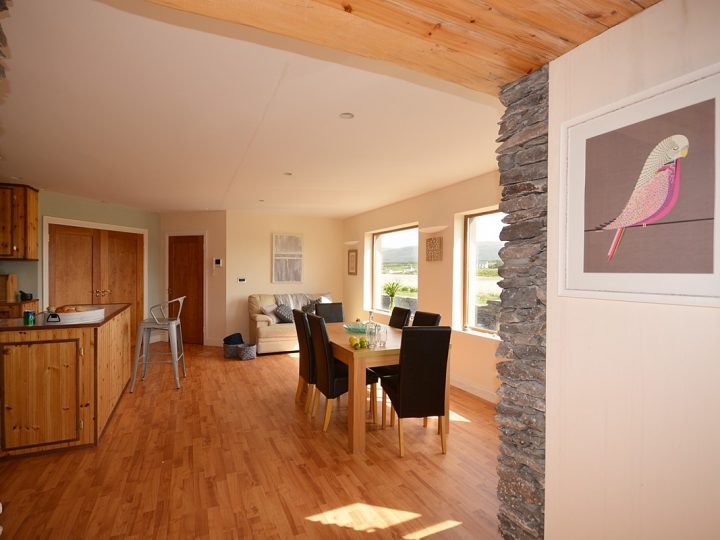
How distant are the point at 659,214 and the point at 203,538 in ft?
8.21

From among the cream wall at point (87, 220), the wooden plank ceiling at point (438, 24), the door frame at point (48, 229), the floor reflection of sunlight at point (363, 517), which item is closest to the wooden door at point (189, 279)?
the cream wall at point (87, 220)

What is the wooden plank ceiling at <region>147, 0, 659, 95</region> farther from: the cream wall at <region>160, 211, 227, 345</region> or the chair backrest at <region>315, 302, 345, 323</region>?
the cream wall at <region>160, 211, 227, 345</region>

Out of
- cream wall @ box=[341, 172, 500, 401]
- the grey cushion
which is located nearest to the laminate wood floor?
cream wall @ box=[341, 172, 500, 401]

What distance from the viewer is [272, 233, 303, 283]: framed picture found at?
7605 millimetres

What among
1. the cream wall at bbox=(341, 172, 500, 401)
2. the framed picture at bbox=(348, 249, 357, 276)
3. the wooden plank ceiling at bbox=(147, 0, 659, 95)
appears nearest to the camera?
the wooden plank ceiling at bbox=(147, 0, 659, 95)

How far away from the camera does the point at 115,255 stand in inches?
263

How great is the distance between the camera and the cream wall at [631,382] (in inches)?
40.5

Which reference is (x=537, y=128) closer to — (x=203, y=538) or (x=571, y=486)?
(x=571, y=486)

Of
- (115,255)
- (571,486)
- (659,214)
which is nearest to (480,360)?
(571,486)

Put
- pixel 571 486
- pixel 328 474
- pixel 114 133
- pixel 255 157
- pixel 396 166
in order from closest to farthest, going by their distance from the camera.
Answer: pixel 571 486, pixel 328 474, pixel 114 133, pixel 255 157, pixel 396 166

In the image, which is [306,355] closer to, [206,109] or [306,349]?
[306,349]

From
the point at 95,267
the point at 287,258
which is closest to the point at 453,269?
the point at 287,258

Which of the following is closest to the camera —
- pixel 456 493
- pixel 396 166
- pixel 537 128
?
pixel 537 128

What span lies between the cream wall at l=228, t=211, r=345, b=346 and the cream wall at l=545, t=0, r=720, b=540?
6.56 metres
